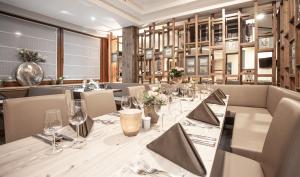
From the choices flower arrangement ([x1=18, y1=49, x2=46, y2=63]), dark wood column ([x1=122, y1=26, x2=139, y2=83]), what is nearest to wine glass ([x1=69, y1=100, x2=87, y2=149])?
flower arrangement ([x1=18, y1=49, x2=46, y2=63])

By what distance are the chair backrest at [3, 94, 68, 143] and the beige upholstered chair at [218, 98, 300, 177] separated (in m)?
1.27

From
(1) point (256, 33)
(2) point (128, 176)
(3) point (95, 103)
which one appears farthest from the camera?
(1) point (256, 33)

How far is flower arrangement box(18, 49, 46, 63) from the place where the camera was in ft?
13.2

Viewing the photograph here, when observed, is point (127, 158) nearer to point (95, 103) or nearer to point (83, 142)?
point (83, 142)

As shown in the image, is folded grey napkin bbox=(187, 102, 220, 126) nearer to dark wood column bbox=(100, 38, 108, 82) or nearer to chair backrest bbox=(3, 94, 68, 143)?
chair backrest bbox=(3, 94, 68, 143)

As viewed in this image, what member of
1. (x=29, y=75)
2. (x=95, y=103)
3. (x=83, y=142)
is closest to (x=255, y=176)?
(x=83, y=142)

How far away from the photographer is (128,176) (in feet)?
1.92

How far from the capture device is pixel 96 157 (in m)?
0.72

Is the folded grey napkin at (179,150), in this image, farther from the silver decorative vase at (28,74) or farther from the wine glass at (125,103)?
the silver decorative vase at (28,74)

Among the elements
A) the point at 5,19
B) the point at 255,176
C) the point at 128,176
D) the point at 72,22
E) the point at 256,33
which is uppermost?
the point at 72,22

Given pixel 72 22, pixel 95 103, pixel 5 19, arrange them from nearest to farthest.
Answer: pixel 95 103 < pixel 5 19 < pixel 72 22

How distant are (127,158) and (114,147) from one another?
13cm

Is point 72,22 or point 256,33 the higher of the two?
point 72,22

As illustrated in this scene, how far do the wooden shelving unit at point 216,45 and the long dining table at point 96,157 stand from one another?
133 inches
